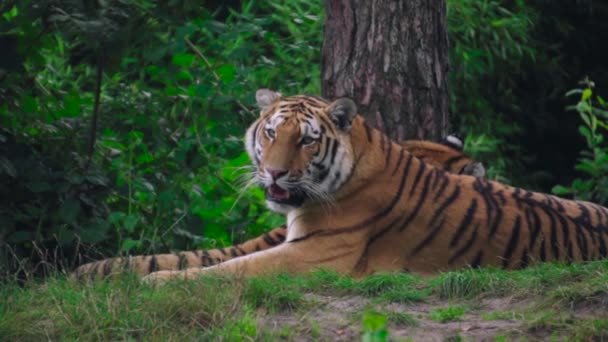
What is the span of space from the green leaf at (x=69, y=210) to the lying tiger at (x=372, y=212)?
354 millimetres

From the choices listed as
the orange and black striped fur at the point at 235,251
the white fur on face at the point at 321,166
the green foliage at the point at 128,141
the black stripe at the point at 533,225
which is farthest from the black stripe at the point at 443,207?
the green foliage at the point at 128,141

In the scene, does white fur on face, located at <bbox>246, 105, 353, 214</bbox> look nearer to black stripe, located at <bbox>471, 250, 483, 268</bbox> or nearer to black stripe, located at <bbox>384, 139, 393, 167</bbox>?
black stripe, located at <bbox>384, 139, 393, 167</bbox>

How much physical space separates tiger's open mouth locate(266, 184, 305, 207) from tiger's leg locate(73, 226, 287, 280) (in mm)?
507

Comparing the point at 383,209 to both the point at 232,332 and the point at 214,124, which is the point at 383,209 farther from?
the point at 232,332

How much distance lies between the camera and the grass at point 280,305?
401 cm

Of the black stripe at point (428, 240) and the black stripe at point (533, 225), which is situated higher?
the black stripe at point (533, 225)

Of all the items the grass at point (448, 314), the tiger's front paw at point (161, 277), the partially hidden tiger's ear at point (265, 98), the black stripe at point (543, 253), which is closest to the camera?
the grass at point (448, 314)

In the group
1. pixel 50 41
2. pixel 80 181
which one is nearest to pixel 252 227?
pixel 80 181

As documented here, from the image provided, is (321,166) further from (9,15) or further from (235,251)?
(9,15)

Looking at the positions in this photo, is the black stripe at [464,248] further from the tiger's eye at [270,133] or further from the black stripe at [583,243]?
the tiger's eye at [270,133]

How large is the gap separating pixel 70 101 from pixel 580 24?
692 centimetres

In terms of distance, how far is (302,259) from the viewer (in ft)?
17.4

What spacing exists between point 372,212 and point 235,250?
0.83 meters

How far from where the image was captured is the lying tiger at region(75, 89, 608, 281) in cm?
540
